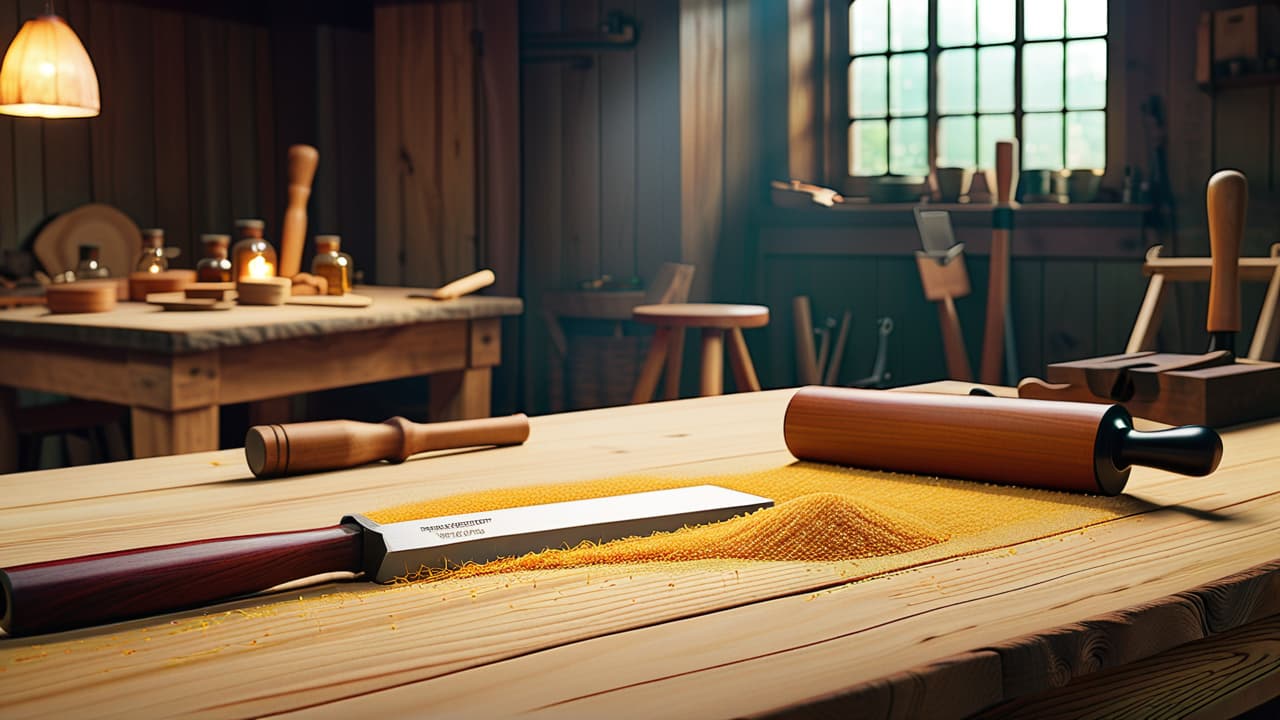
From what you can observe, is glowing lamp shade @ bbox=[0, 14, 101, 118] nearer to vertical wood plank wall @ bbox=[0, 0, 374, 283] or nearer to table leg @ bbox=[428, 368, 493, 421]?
table leg @ bbox=[428, 368, 493, 421]

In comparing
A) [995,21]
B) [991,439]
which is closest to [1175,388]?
[991,439]

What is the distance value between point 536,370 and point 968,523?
4502 millimetres

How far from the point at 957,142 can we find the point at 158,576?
196 inches

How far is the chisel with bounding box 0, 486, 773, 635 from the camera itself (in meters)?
0.76

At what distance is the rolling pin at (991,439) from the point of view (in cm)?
110

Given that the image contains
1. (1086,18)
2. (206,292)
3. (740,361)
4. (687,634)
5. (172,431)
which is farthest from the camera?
(1086,18)

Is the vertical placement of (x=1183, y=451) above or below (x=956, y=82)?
below

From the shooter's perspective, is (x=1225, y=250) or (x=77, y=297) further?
(x=77, y=297)

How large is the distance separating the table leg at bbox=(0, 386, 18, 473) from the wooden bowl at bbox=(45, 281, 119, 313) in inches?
13.6

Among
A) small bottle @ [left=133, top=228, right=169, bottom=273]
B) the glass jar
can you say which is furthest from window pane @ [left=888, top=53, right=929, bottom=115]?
the glass jar

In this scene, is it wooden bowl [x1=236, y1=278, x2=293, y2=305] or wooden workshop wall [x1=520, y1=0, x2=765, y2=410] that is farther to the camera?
wooden workshop wall [x1=520, y1=0, x2=765, y2=410]

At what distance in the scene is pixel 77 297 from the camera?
10.2ft

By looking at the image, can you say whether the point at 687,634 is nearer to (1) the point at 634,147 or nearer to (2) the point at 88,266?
(2) the point at 88,266

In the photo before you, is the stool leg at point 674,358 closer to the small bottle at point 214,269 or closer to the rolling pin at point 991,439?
the small bottle at point 214,269
